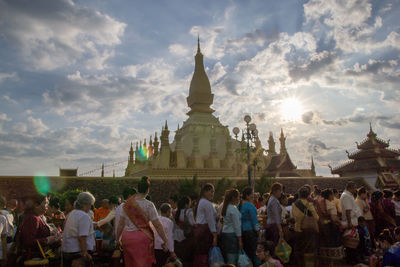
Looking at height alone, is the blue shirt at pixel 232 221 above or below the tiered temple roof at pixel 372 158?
below

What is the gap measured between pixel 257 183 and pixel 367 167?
43.1 ft

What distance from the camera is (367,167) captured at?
30.4m

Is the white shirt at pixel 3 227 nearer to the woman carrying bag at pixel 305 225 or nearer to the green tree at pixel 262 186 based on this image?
the woman carrying bag at pixel 305 225

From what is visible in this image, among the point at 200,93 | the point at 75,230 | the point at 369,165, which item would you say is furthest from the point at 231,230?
the point at 200,93

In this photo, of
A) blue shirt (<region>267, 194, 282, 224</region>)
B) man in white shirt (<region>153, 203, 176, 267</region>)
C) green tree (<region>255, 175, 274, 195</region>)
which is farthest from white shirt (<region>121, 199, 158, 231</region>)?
green tree (<region>255, 175, 274, 195</region>)

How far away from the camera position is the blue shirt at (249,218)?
20.9ft

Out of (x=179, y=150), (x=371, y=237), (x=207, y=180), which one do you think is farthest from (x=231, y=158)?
(x=371, y=237)

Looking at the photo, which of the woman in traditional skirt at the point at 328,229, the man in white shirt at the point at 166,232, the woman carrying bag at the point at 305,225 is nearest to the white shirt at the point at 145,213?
the man in white shirt at the point at 166,232

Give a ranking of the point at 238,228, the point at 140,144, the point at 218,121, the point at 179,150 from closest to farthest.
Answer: the point at 238,228
the point at 179,150
the point at 218,121
the point at 140,144

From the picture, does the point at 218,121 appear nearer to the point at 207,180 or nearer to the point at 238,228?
the point at 207,180

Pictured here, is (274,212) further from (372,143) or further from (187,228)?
(372,143)

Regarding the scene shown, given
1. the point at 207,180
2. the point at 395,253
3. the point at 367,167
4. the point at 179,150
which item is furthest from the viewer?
the point at 179,150

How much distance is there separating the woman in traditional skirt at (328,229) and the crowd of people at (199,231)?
0.9 inches

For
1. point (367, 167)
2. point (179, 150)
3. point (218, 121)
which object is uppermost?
point (218, 121)
